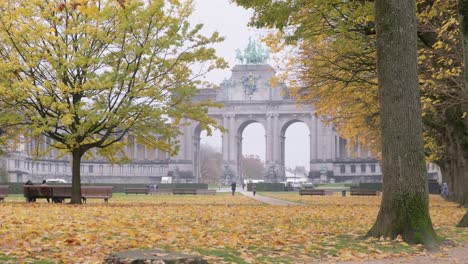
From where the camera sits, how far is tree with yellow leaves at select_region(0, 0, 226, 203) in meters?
28.2

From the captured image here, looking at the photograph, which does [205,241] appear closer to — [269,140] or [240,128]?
[269,140]

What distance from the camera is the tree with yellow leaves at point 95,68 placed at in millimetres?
28219

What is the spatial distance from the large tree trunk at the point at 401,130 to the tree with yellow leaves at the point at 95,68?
16353mm

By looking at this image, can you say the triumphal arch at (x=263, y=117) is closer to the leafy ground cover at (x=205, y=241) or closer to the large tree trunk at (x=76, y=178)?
the large tree trunk at (x=76, y=178)

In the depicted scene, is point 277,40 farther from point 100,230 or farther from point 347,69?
point 100,230

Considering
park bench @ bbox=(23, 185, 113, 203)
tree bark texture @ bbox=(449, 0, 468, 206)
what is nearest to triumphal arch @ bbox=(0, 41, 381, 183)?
tree bark texture @ bbox=(449, 0, 468, 206)

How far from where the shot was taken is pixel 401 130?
43.9 ft

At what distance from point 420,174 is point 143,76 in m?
18.9

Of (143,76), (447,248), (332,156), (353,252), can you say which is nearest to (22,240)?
(353,252)

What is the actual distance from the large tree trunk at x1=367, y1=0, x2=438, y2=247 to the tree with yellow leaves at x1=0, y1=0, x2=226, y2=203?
16353mm

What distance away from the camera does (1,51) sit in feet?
98.4

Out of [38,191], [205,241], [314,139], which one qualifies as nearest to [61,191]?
[38,191]

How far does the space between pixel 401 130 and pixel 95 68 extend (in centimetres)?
1942

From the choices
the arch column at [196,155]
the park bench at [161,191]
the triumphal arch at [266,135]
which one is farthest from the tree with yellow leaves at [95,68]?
the arch column at [196,155]
